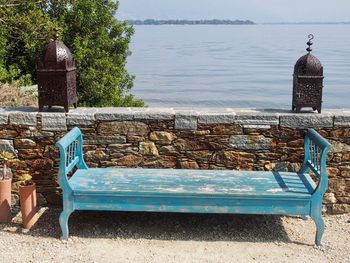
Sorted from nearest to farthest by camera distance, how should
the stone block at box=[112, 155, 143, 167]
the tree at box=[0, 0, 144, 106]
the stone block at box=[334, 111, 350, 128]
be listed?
1. the stone block at box=[334, 111, 350, 128]
2. the stone block at box=[112, 155, 143, 167]
3. the tree at box=[0, 0, 144, 106]

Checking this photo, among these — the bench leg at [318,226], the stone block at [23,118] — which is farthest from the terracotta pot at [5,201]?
the bench leg at [318,226]

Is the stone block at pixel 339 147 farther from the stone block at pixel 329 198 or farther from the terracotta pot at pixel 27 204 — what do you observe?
the terracotta pot at pixel 27 204

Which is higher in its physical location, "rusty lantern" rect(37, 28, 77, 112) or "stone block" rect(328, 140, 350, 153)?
"rusty lantern" rect(37, 28, 77, 112)

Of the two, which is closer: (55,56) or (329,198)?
(55,56)

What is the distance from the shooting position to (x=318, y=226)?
471cm

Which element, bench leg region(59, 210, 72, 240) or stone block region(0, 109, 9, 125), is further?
stone block region(0, 109, 9, 125)

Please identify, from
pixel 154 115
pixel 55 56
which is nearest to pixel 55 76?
pixel 55 56

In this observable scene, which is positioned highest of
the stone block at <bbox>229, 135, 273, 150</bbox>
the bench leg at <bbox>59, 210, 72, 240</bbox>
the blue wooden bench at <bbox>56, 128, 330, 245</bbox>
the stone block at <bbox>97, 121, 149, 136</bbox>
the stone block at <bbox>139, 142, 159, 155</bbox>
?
the stone block at <bbox>97, 121, 149, 136</bbox>

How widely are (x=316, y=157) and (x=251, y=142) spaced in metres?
0.66

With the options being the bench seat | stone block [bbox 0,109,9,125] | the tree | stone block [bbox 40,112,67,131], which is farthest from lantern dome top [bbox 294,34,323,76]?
the tree

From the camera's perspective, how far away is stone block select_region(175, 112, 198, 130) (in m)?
5.33

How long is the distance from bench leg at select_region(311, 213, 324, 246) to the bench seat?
8.1 inches

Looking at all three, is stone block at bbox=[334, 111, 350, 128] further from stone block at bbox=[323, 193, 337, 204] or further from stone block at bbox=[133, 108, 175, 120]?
stone block at bbox=[133, 108, 175, 120]

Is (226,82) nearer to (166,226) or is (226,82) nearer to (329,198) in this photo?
(329,198)
